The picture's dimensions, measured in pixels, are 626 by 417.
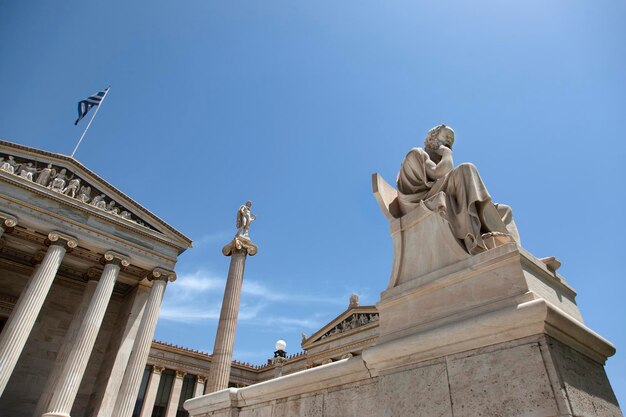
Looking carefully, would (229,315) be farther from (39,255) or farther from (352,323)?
(352,323)

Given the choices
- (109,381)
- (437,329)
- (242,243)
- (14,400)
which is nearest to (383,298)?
(437,329)

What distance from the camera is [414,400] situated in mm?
3631

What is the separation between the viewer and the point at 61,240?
22203 millimetres

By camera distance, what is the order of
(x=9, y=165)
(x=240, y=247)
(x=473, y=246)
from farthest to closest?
(x=9, y=165) → (x=240, y=247) → (x=473, y=246)

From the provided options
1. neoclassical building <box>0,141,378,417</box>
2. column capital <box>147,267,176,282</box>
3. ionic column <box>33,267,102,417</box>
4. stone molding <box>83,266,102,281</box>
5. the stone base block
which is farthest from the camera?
stone molding <box>83,266,102,281</box>

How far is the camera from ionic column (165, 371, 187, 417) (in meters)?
33.5

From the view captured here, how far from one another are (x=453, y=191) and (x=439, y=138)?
125 cm

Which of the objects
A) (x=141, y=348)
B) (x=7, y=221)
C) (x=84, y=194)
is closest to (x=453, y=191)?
(x=141, y=348)

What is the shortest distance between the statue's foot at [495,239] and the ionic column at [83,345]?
68.6ft

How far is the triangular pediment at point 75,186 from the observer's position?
23.2 meters

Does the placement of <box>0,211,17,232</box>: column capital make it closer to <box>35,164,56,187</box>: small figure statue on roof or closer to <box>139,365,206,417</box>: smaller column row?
<box>35,164,56,187</box>: small figure statue on roof

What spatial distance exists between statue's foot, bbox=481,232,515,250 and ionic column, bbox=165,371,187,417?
3563cm

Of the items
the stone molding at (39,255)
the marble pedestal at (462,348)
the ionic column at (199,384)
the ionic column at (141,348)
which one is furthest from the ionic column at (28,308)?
the marble pedestal at (462,348)

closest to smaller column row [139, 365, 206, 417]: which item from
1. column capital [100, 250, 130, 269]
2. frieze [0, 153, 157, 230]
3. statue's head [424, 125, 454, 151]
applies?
column capital [100, 250, 130, 269]
